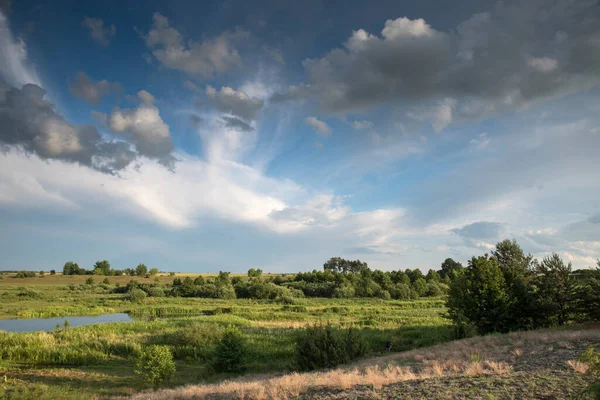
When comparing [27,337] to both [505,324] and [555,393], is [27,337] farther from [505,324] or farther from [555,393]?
[505,324]

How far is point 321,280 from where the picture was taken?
10356 centimetres

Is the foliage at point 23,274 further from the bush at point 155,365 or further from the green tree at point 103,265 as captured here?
the bush at point 155,365

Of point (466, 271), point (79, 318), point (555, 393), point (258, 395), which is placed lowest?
point (79, 318)

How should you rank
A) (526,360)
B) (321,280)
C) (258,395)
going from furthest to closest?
(321,280)
(526,360)
(258,395)

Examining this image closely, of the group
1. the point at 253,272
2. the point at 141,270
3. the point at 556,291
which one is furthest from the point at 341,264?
the point at 556,291

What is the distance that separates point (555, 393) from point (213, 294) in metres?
77.3

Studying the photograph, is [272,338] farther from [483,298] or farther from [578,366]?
[578,366]

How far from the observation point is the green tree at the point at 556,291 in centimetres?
2733

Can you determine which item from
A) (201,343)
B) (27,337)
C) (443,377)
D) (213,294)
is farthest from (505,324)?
(213,294)

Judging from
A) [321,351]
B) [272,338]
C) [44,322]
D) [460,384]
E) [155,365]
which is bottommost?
[44,322]

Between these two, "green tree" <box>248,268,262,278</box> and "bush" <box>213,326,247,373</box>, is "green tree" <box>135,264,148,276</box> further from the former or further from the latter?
"bush" <box>213,326,247,373</box>

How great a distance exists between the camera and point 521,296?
2933 cm

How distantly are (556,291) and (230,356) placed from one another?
79.7ft

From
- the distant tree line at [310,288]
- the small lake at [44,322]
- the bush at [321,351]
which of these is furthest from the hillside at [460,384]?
the distant tree line at [310,288]
